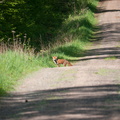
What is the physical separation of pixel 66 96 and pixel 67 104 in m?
0.83

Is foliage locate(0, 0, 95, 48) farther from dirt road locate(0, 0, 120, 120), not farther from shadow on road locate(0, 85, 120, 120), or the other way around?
shadow on road locate(0, 85, 120, 120)

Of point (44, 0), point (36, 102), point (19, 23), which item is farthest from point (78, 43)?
point (44, 0)

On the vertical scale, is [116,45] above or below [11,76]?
below

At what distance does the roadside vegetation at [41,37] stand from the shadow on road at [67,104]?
1.21 m

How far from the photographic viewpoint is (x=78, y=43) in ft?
83.5

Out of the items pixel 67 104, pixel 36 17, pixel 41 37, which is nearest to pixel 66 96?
pixel 67 104

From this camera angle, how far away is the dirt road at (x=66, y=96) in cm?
740

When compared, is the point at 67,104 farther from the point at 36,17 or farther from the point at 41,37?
the point at 36,17

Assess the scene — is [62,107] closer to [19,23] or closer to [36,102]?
[36,102]

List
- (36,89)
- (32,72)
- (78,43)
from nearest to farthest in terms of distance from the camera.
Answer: (36,89)
(32,72)
(78,43)

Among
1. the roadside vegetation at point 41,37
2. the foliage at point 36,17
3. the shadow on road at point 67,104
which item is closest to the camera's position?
the shadow on road at point 67,104

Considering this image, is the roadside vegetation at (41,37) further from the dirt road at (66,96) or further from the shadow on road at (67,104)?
the shadow on road at (67,104)

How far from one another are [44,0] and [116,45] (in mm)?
19261

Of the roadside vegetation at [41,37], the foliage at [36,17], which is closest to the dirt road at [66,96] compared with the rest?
the roadside vegetation at [41,37]
